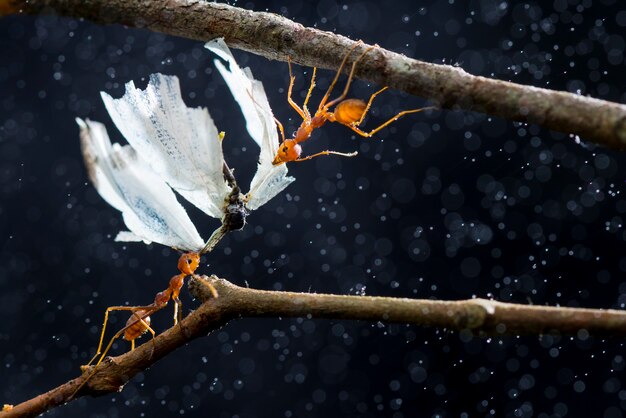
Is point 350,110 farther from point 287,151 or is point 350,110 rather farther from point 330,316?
point 330,316

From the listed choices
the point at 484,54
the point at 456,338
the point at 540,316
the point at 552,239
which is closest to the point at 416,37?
the point at 484,54

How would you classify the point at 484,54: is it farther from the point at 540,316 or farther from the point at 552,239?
the point at 540,316

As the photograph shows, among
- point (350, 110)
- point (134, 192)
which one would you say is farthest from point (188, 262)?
point (350, 110)

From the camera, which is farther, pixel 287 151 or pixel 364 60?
pixel 287 151

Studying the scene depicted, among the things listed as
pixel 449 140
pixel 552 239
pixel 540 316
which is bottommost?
pixel 552 239

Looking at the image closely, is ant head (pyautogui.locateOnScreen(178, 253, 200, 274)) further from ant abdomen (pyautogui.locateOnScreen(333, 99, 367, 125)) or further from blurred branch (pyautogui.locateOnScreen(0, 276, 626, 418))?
ant abdomen (pyautogui.locateOnScreen(333, 99, 367, 125))

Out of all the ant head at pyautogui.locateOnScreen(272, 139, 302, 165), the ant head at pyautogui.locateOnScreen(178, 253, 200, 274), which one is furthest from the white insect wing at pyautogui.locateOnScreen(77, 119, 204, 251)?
the ant head at pyautogui.locateOnScreen(272, 139, 302, 165)

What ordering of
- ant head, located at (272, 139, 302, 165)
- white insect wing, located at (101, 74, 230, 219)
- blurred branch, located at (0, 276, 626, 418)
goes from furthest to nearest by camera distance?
ant head, located at (272, 139, 302, 165) → white insect wing, located at (101, 74, 230, 219) → blurred branch, located at (0, 276, 626, 418)
